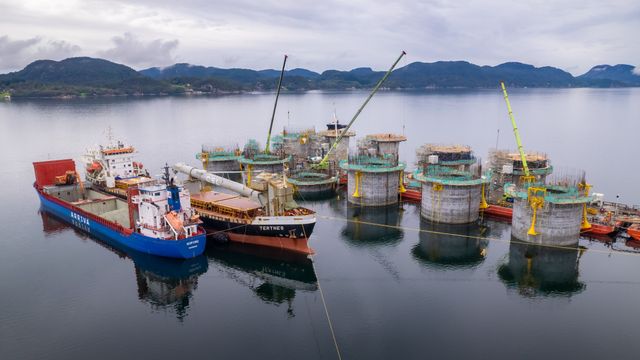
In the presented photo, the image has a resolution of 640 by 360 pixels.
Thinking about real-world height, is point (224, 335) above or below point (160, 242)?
below

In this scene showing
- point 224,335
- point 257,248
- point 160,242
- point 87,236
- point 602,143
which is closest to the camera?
point 224,335

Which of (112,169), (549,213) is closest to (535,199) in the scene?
(549,213)

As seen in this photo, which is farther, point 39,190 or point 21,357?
point 39,190

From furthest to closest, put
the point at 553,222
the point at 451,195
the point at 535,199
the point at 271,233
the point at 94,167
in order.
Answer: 1. the point at 94,167
2. the point at 451,195
3. the point at 271,233
4. the point at 553,222
5. the point at 535,199

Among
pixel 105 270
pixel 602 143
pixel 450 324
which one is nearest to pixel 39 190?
pixel 105 270

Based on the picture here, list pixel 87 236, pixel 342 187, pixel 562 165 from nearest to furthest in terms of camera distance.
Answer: pixel 87 236 < pixel 342 187 < pixel 562 165

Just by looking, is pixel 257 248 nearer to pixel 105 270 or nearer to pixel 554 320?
pixel 105 270

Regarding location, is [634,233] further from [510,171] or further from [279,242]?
[279,242]
